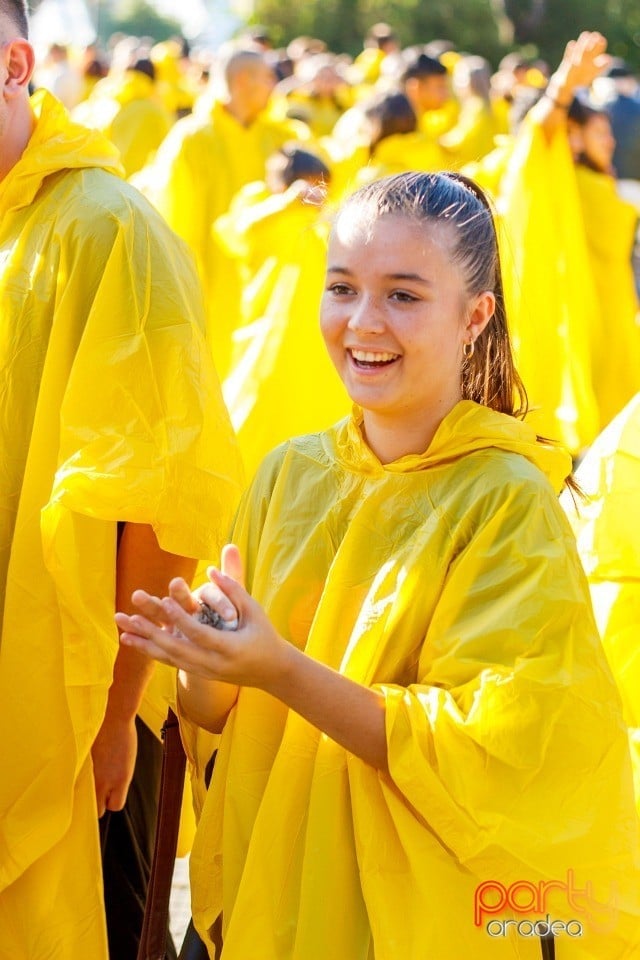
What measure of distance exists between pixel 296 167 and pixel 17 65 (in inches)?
164

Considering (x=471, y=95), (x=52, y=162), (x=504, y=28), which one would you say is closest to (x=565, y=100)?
(x=52, y=162)

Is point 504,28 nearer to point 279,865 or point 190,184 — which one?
point 190,184

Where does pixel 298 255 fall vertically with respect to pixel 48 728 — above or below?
above

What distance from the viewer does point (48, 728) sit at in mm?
2295

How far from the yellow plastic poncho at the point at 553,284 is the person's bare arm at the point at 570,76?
2.4 inches

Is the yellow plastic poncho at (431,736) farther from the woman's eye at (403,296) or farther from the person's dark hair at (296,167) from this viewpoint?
the person's dark hair at (296,167)

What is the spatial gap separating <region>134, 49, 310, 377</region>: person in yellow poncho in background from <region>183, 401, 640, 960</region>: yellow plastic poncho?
457cm

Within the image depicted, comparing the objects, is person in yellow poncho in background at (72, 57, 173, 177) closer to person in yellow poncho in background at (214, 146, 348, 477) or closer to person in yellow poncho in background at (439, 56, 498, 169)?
person in yellow poncho in background at (439, 56, 498, 169)

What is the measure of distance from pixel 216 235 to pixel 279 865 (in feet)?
17.1

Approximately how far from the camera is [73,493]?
2209mm

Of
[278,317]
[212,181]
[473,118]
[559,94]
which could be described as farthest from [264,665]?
[473,118]

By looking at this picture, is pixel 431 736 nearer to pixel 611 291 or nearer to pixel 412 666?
pixel 412 666

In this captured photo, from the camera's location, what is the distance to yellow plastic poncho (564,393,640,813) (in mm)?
2777

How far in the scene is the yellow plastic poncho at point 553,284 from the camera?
680 centimetres
